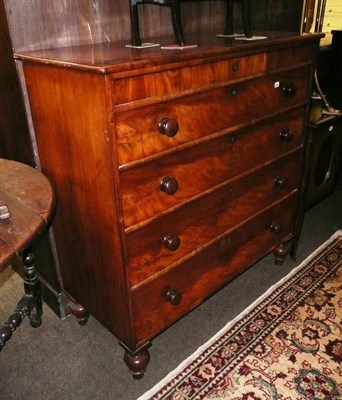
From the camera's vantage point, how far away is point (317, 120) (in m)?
2.27

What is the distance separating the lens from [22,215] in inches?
40.8

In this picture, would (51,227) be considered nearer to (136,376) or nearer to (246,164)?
(136,376)

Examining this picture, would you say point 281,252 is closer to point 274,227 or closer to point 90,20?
point 274,227

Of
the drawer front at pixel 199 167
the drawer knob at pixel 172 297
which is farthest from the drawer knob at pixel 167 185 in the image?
the drawer knob at pixel 172 297

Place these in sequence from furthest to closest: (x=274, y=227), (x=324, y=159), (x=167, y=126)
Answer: (x=324, y=159), (x=274, y=227), (x=167, y=126)

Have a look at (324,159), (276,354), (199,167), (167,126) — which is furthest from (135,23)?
(324,159)

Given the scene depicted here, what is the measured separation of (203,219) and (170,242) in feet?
0.71

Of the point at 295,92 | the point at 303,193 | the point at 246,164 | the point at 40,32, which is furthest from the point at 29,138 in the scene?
the point at 303,193

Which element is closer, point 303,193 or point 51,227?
point 51,227

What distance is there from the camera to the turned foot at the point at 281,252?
7.38 feet

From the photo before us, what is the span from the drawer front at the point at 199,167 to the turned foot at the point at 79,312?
0.75 metres

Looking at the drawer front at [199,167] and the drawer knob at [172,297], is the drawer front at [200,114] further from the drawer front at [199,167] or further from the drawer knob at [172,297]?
the drawer knob at [172,297]

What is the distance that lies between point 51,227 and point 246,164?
907 millimetres

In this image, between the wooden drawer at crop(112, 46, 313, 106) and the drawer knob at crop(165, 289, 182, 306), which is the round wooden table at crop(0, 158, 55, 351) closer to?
the wooden drawer at crop(112, 46, 313, 106)
